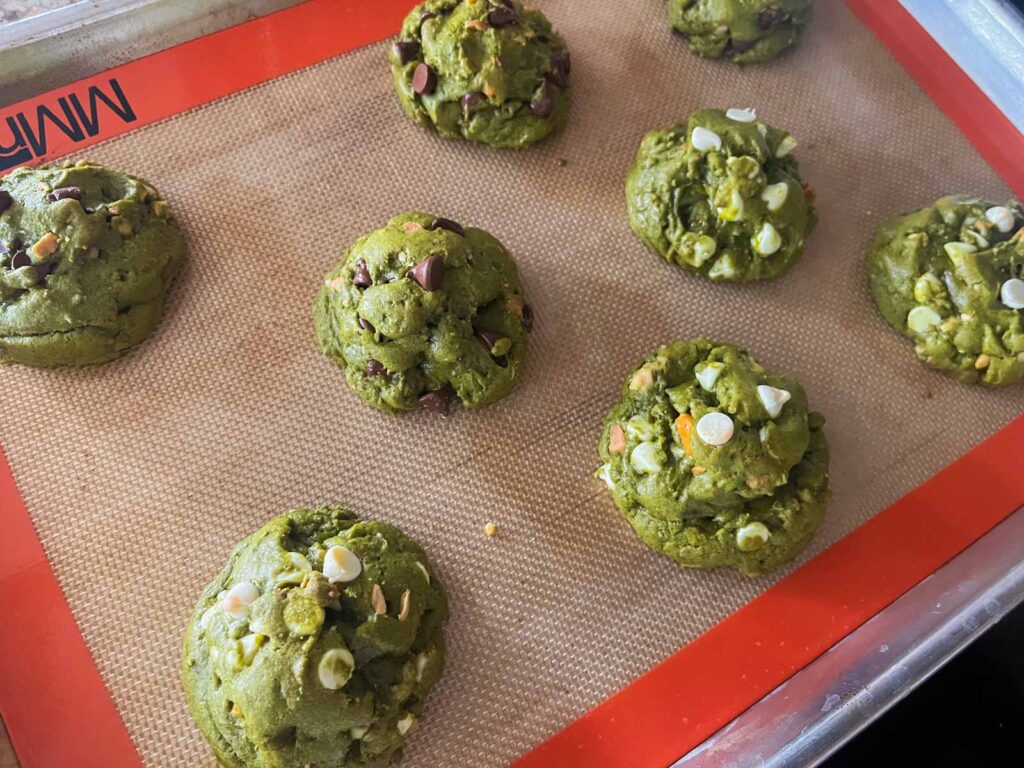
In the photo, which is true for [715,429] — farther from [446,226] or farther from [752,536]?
[446,226]

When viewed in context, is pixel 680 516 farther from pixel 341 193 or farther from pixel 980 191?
pixel 980 191

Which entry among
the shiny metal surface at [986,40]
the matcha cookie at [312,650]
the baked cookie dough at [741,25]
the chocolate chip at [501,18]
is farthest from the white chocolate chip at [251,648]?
the shiny metal surface at [986,40]

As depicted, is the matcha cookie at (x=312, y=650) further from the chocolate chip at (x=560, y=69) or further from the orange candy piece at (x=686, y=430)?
the chocolate chip at (x=560, y=69)

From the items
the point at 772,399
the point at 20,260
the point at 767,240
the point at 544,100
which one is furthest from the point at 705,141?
the point at 20,260

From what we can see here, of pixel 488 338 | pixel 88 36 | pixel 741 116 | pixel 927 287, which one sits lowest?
pixel 927 287

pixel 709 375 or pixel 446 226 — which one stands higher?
pixel 446 226

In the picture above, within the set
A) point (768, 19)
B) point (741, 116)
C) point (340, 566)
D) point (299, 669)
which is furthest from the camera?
point (768, 19)

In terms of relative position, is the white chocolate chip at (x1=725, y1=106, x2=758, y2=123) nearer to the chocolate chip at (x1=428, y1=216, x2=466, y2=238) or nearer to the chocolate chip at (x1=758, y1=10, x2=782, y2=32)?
the chocolate chip at (x1=758, y1=10, x2=782, y2=32)

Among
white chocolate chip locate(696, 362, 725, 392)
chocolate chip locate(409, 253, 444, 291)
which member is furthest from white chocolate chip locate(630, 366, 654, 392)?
chocolate chip locate(409, 253, 444, 291)
